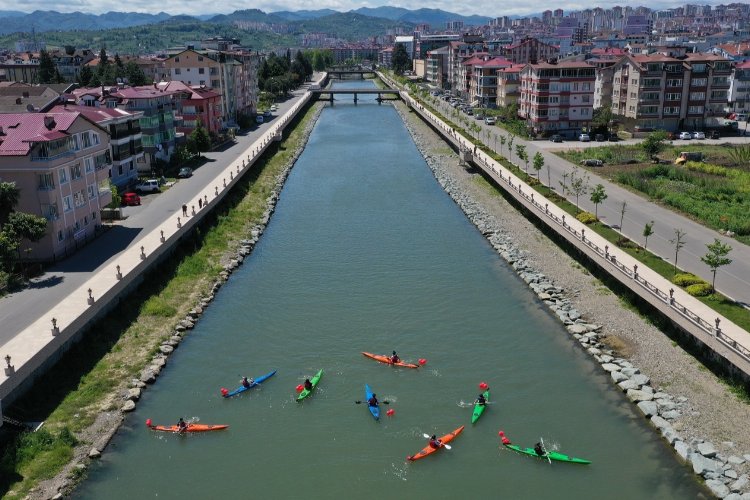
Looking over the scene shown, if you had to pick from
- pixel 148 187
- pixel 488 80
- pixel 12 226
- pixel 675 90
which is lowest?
pixel 148 187

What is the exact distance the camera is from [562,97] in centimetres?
8144

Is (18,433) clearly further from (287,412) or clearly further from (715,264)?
(715,264)

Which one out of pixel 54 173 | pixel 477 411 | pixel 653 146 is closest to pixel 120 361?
pixel 54 173

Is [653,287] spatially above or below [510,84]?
below

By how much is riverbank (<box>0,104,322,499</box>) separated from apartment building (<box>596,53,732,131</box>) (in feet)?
181

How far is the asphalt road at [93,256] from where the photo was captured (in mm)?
28703

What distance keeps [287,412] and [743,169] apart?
51230 millimetres

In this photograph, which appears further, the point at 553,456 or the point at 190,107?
the point at 190,107

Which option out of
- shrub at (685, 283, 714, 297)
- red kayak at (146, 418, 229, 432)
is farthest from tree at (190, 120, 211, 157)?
shrub at (685, 283, 714, 297)

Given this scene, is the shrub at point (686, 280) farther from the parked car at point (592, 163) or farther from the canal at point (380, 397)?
the parked car at point (592, 163)

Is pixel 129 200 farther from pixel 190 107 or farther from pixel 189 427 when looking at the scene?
pixel 189 427

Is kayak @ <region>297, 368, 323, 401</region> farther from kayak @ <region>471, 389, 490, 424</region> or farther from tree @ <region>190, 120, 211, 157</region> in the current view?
tree @ <region>190, 120, 211, 157</region>

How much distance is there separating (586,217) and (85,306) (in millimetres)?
29898

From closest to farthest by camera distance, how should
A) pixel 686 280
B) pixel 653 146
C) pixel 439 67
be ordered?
pixel 686 280, pixel 653 146, pixel 439 67
